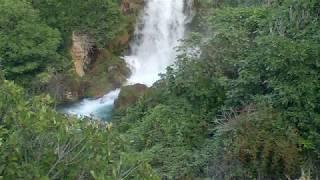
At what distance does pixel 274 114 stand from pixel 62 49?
1233cm

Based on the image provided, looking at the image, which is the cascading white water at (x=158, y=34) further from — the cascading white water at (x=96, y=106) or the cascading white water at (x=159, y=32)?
the cascading white water at (x=96, y=106)

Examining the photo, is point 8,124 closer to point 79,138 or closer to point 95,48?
point 79,138

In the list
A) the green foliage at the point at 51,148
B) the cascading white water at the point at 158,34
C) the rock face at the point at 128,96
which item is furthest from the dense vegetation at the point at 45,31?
the green foliage at the point at 51,148

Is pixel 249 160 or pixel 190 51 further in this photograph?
pixel 190 51

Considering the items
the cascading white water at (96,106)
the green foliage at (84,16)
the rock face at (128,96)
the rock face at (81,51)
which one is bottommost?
the cascading white water at (96,106)

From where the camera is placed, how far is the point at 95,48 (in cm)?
2245

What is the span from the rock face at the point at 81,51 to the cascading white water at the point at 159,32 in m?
1.90

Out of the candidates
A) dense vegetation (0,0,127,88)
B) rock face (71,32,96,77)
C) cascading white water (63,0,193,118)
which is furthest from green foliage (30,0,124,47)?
cascading white water (63,0,193,118)

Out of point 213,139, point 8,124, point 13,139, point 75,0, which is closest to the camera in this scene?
point 13,139

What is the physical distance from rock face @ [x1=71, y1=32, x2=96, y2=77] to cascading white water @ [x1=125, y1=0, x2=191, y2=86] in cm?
190

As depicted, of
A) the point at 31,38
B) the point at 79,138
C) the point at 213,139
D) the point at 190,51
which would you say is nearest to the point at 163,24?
the point at 31,38

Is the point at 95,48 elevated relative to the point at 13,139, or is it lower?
lower

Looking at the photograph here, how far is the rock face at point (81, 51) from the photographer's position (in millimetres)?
21938

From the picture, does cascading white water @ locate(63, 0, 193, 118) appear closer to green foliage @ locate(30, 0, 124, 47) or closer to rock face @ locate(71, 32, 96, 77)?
rock face @ locate(71, 32, 96, 77)
